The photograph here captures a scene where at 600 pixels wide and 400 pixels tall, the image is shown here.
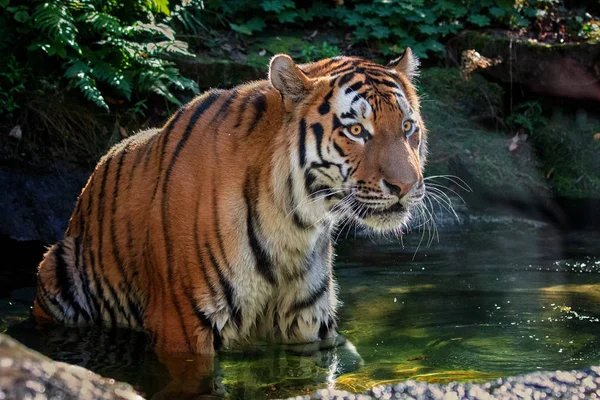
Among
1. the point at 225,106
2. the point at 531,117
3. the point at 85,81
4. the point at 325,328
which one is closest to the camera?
the point at 225,106

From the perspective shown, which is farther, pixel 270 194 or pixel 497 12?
pixel 497 12

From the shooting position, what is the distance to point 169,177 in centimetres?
409

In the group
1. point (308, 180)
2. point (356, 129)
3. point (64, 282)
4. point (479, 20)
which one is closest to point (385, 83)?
point (356, 129)

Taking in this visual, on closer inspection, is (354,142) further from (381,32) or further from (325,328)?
(381,32)

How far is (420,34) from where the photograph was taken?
8.73 metres

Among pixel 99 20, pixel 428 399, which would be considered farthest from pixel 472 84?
pixel 428 399

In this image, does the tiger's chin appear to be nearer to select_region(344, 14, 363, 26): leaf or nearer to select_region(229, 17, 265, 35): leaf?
select_region(229, 17, 265, 35): leaf

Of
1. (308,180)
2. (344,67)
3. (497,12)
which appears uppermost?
(344,67)

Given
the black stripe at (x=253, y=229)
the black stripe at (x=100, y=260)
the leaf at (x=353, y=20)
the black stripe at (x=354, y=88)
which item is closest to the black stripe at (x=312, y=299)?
the black stripe at (x=253, y=229)

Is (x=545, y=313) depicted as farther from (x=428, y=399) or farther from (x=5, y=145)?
(x=5, y=145)

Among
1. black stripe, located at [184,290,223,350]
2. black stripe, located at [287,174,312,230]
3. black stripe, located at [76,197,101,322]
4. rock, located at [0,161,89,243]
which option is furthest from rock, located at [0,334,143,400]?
rock, located at [0,161,89,243]

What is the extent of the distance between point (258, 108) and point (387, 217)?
0.78 metres

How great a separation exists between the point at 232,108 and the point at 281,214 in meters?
0.56

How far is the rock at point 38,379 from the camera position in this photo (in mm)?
2410
